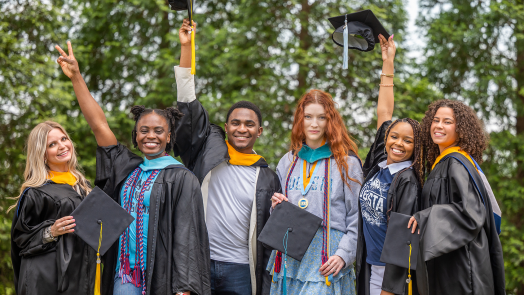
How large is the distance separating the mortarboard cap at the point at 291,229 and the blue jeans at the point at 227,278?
1.15 ft

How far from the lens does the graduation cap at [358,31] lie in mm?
4074

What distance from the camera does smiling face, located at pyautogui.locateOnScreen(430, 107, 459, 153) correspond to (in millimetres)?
3271

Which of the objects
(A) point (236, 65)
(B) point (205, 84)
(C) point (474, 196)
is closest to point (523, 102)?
(A) point (236, 65)

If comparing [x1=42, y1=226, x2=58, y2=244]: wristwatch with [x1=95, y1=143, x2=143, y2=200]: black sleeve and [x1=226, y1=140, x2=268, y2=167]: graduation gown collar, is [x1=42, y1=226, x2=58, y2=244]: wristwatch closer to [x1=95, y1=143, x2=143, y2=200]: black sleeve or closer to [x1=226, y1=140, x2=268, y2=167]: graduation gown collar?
[x1=95, y1=143, x2=143, y2=200]: black sleeve

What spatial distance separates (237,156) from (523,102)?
23.3 feet

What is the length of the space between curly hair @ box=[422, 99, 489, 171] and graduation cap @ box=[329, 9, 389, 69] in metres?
0.96

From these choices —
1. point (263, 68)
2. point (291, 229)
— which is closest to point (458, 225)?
point (291, 229)

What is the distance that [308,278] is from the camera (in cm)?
336

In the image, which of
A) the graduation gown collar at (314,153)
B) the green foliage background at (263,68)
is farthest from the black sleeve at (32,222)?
the green foliage background at (263,68)

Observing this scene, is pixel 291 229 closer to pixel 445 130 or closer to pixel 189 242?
pixel 189 242

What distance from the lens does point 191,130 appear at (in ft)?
A: 12.3

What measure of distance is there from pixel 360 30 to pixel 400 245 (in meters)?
1.95

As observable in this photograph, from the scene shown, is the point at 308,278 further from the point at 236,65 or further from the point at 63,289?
the point at 236,65

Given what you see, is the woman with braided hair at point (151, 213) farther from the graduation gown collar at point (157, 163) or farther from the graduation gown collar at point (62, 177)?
the graduation gown collar at point (62, 177)
